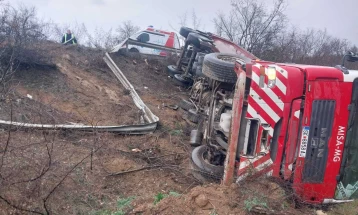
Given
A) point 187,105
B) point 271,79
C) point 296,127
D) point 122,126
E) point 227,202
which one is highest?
point 271,79

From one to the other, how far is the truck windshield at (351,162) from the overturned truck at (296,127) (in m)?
0.01

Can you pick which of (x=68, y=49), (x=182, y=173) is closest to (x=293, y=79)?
(x=182, y=173)

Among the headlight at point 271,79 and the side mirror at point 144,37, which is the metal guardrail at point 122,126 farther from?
the side mirror at point 144,37

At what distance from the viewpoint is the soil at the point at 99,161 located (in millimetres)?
3420

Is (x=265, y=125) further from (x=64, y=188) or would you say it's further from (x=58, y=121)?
(x=58, y=121)

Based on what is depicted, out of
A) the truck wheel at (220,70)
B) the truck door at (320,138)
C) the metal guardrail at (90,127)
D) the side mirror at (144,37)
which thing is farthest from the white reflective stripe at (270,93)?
the side mirror at (144,37)

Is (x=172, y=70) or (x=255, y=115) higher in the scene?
(x=255, y=115)

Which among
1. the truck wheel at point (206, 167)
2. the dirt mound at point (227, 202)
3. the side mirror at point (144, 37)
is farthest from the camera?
the side mirror at point (144, 37)

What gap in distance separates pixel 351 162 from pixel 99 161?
3028mm

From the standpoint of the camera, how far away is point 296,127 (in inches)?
151

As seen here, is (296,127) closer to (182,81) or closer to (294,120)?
(294,120)

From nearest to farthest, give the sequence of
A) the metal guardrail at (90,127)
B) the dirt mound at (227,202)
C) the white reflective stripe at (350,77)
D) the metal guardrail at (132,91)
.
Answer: the dirt mound at (227,202)
the white reflective stripe at (350,77)
the metal guardrail at (90,127)
the metal guardrail at (132,91)

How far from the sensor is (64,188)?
3988 mm

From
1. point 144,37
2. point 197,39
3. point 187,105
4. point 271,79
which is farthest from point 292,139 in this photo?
point 144,37
